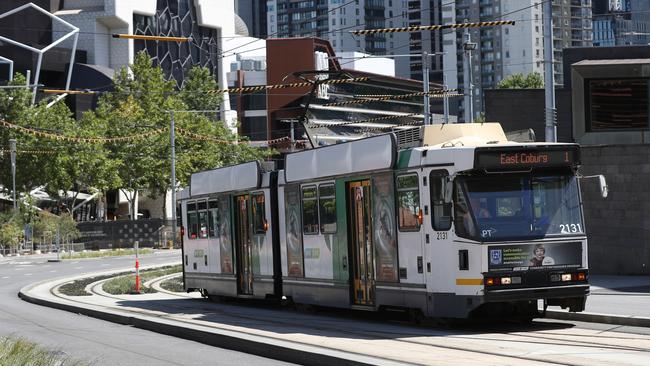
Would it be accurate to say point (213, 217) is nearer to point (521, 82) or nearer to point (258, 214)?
point (258, 214)

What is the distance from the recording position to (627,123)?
3061cm

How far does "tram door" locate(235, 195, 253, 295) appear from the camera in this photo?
25.3 metres

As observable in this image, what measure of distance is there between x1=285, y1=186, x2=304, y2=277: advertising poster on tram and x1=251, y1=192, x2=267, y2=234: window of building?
121 cm

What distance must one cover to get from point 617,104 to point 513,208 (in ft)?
46.3

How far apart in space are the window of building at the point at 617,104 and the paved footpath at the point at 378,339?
10723 millimetres

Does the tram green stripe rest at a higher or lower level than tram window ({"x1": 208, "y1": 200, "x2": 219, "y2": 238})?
higher

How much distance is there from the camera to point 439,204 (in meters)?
17.7

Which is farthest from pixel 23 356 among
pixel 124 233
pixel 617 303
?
pixel 124 233

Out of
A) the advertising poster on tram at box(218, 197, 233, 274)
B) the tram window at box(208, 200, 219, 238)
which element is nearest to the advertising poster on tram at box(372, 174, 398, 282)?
Result: the advertising poster on tram at box(218, 197, 233, 274)

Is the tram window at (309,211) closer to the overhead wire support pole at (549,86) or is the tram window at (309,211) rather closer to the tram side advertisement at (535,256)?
the tram side advertisement at (535,256)

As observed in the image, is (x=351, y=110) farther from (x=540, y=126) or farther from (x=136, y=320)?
(x=136, y=320)

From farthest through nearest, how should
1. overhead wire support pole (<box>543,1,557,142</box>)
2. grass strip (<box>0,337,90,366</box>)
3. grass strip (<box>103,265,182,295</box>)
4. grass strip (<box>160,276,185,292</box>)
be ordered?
1. grass strip (<box>160,276,185,292</box>)
2. grass strip (<box>103,265,182,295</box>)
3. overhead wire support pole (<box>543,1,557,142</box>)
4. grass strip (<box>0,337,90,366</box>)

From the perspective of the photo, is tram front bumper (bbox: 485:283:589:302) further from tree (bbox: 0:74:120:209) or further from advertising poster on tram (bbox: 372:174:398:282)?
tree (bbox: 0:74:120:209)

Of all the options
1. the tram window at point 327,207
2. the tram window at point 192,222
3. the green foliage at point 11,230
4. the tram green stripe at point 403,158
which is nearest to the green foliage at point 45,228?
the green foliage at point 11,230
